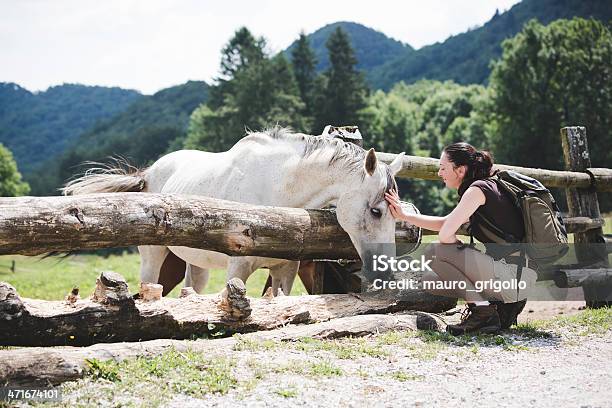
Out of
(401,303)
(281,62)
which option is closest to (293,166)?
(401,303)

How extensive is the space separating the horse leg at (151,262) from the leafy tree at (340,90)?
37.3m

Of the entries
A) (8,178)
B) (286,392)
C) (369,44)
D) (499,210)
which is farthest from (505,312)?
(369,44)

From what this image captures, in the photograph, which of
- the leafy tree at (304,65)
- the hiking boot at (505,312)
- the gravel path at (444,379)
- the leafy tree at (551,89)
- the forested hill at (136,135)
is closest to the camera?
the gravel path at (444,379)

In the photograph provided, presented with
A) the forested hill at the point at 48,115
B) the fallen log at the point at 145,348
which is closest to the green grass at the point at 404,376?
the fallen log at the point at 145,348

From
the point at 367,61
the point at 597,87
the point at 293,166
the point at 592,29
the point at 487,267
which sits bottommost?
the point at 487,267

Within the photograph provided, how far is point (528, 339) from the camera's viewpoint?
4383 mm

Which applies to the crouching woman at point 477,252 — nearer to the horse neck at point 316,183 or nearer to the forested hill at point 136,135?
the horse neck at point 316,183

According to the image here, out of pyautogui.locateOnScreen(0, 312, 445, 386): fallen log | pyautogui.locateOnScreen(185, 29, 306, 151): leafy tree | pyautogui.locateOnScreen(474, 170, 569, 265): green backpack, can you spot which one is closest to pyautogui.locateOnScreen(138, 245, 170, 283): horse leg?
pyautogui.locateOnScreen(0, 312, 445, 386): fallen log

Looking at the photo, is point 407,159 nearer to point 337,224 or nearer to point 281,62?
point 337,224

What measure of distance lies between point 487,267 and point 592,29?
117 feet

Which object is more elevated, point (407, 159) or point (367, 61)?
point (367, 61)

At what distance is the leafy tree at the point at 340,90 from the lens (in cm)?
4350

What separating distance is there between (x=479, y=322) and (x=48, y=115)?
123573mm

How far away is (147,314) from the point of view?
12.4ft
